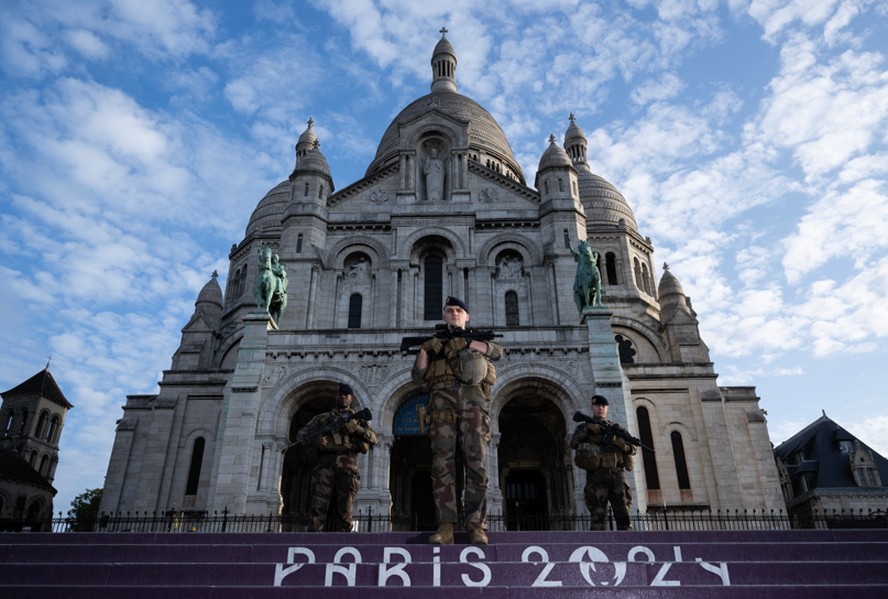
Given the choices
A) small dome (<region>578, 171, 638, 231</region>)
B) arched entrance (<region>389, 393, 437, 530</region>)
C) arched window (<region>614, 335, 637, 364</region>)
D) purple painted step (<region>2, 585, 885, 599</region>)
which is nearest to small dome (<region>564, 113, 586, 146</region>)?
small dome (<region>578, 171, 638, 231</region>)

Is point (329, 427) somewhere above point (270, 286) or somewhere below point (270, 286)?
below

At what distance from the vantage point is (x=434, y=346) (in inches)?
353

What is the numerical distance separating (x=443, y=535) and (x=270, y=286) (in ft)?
55.9

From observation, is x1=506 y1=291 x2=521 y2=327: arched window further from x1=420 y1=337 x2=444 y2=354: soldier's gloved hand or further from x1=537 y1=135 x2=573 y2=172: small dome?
x1=420 y1=337 x2=444 y2=354: soldier's gloved hand

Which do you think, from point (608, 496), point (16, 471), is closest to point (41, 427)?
point (16, 471)

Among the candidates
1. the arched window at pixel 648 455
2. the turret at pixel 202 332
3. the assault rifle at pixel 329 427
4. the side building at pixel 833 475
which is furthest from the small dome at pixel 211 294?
the side building at pixel 833 475

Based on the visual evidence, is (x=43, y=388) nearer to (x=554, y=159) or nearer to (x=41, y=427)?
(x=41, y=427)

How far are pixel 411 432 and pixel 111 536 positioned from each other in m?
12.0

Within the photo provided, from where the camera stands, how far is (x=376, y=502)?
66.3ft

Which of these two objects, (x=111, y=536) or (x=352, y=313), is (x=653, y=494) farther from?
(x=111, y=536)

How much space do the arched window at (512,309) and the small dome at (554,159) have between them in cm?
629

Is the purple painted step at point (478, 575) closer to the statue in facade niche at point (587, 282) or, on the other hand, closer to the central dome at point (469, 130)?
the statue in facade niche at point (587, 282)

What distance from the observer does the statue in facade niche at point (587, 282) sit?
23266mm

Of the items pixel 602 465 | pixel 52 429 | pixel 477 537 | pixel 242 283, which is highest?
pixel 242 283
